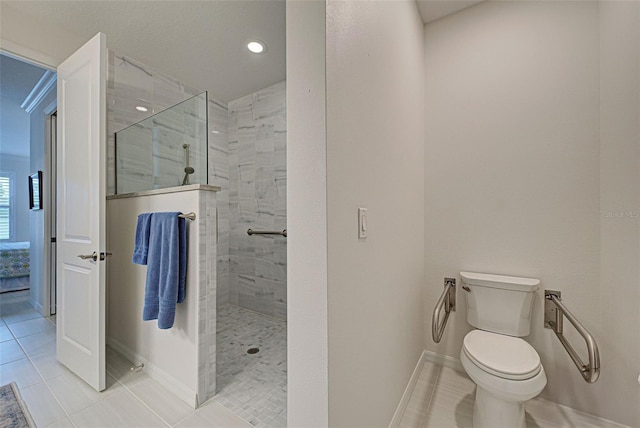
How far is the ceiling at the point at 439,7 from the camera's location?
1.72 metres

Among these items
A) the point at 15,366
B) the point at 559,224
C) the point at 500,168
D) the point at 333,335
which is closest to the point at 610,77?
the point at 500,168

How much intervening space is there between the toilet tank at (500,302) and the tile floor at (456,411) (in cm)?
43

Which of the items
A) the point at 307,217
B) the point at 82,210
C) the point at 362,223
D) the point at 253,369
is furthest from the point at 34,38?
the point at 253,369

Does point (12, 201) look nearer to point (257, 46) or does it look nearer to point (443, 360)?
point (257, 46)

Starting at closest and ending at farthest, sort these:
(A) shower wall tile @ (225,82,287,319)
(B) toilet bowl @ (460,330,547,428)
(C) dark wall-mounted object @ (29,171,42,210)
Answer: (B) toilet bowl @ (460,330,547,428) < (A) shower wall tile @ (225,82,287,319) < (C) dark wall-mounted object @ (29,171,42,210)

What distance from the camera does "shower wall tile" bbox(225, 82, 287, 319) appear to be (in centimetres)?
269

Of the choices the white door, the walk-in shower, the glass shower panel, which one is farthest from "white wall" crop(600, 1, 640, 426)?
the white door

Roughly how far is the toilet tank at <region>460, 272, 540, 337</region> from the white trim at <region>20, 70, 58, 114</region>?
159 inches

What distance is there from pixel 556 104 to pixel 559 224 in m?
0.73

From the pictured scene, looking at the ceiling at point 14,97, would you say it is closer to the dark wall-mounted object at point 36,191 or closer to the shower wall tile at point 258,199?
the dark wall-mounted object at point 36,191

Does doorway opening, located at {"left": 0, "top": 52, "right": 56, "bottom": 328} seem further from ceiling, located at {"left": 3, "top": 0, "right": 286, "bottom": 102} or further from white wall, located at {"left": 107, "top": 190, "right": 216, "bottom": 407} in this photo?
white wall, located at {"left": 107, "top": 190, "right": 216, "bottom": 407}

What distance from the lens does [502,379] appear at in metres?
1.14

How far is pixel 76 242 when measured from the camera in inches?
67.7

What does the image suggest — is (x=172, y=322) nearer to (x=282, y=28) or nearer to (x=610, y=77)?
(x=282, y=28)
